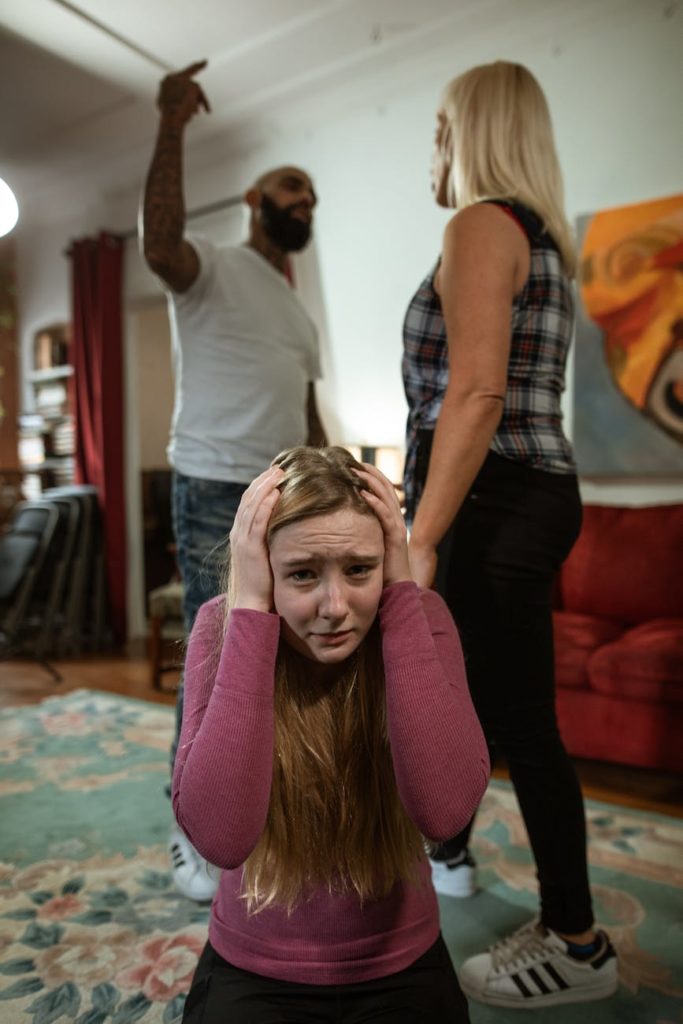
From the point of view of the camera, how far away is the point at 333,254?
3.26 m

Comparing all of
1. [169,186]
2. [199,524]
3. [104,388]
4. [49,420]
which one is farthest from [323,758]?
[49,420]

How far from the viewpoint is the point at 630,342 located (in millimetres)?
2625

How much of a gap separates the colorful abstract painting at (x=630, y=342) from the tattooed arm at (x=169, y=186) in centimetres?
182

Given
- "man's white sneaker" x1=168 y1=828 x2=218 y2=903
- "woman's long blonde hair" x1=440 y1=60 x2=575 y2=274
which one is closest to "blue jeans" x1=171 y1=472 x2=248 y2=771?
"man's white sneaker" x1=168 y1=828 x2=218 y2=903

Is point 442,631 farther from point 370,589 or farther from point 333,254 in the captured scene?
point 333,254

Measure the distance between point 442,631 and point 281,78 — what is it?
3.17 m

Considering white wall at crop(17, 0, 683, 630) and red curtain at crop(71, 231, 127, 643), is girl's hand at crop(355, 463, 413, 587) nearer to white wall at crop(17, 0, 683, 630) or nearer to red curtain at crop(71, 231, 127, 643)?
white wall at crop(17, 0, 683, 630)

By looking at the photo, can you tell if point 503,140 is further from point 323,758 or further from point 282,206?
point 323,758

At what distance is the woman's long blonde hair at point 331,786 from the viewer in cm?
76

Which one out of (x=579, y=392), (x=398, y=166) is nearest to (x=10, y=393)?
(x=398, y=166)

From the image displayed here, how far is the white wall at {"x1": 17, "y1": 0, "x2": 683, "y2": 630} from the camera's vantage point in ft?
8.29

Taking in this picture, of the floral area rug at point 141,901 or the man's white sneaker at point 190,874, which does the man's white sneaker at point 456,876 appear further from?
the man's white sneaker at point 190,874

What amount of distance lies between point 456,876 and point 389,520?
0.99 meters

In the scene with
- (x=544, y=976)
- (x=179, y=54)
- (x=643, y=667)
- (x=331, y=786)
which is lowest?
(x=544, y=976)
